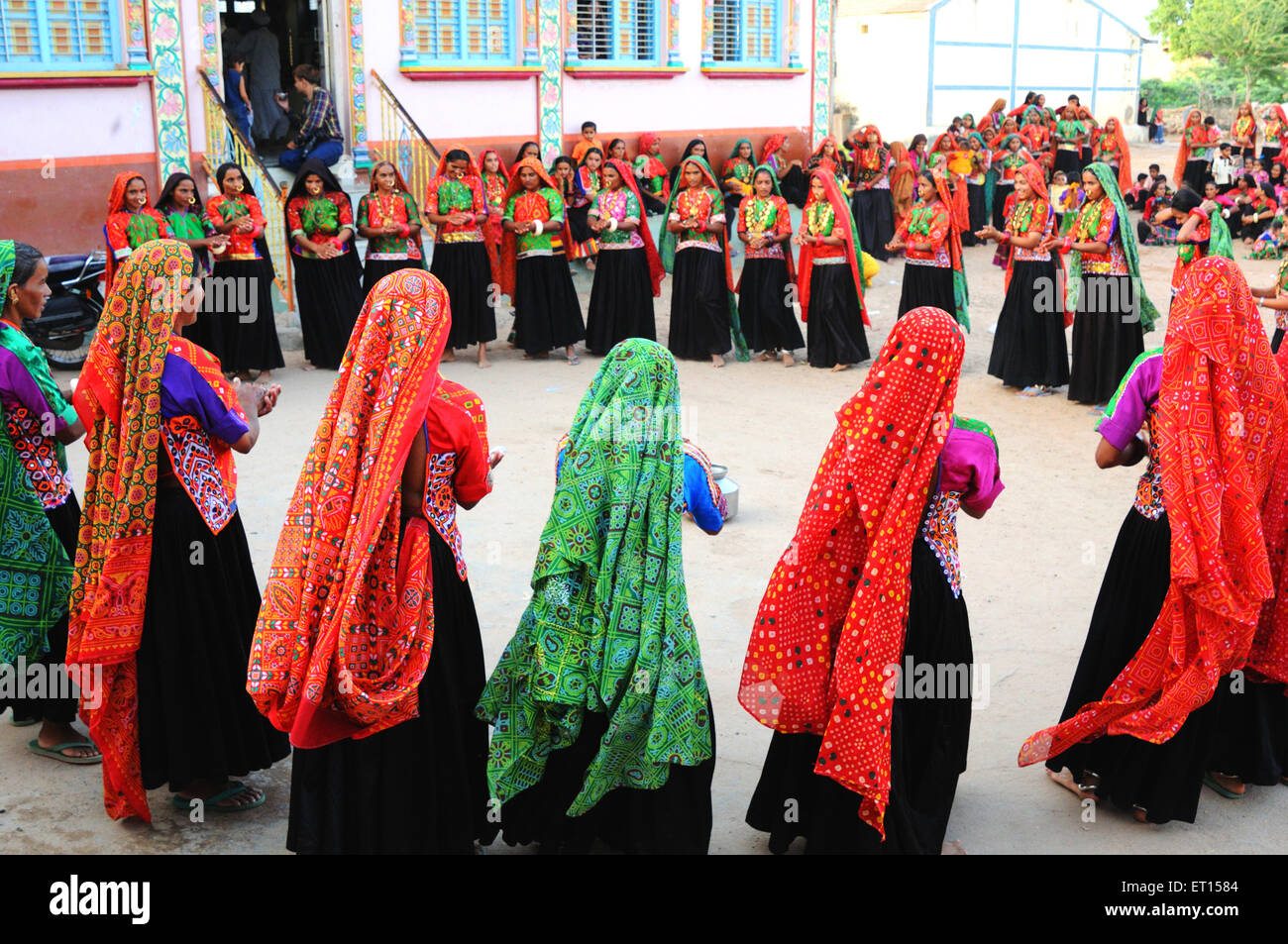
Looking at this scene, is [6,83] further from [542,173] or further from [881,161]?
[881,161]

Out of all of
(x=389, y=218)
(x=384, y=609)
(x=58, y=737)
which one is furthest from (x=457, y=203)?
(x=384, y=609)

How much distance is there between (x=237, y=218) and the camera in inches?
355

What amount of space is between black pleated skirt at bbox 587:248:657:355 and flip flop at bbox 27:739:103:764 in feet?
22.2

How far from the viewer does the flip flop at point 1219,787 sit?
384 centimetres

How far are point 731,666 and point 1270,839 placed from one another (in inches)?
74.0

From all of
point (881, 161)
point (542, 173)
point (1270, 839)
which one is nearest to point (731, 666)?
point (1270, 839)

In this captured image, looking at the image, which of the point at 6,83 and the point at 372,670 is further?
the point at 6,83

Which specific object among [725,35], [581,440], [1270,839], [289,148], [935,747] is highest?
Result: [725,35]

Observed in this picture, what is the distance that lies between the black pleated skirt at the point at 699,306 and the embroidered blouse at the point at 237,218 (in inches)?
129

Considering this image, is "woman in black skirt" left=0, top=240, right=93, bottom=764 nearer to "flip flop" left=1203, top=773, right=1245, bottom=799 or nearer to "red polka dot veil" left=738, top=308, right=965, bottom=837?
"red polka dot veil" left=738, top=308, right=965, bottom=837

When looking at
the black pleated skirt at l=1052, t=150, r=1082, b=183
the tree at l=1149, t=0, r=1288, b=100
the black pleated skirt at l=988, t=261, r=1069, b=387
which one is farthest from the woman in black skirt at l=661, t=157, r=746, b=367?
the tree at l=1149, t=0, r=1288, b=100

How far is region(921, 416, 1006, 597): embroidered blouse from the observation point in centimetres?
318

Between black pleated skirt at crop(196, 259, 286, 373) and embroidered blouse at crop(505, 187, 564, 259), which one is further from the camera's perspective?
embroidered blouse at crop(505, 187, 564, 259)

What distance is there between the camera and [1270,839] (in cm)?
361
